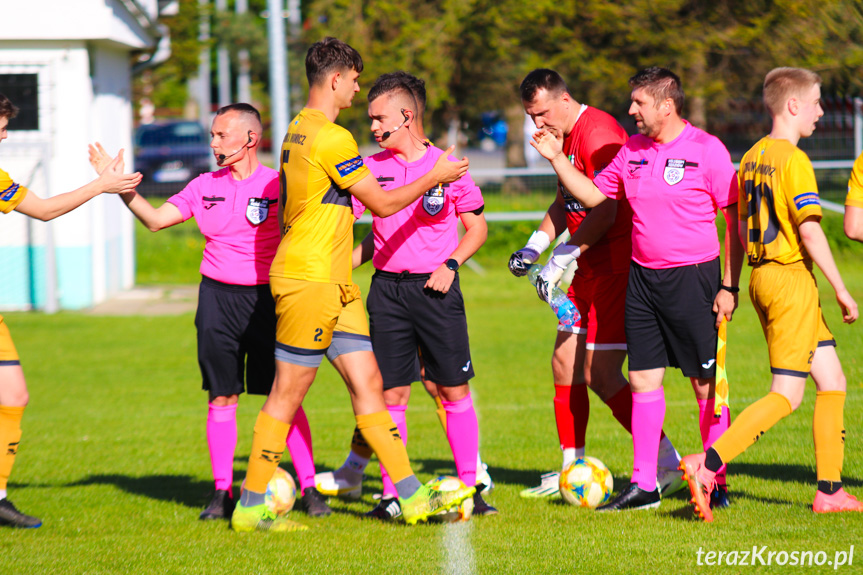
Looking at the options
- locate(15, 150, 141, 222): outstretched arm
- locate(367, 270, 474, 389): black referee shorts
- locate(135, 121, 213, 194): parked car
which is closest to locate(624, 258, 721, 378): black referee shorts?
locate(367, 270, 474, 389): black referee shorts

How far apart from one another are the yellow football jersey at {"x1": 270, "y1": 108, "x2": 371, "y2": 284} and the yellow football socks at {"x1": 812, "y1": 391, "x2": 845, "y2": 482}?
2.53m

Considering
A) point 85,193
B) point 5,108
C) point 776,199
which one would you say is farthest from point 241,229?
point 776,199

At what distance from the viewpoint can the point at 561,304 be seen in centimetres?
551

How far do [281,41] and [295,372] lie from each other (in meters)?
11.4

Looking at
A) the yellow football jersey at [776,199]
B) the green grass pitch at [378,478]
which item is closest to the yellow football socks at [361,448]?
the green grass pitch at [378,478]

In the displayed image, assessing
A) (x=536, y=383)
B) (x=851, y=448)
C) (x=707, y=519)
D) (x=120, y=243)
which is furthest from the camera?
(x=120, y=243)

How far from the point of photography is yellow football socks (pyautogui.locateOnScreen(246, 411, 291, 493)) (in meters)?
4.87

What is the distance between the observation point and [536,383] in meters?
9.16

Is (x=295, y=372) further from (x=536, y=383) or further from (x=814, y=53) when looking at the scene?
(x=814, y=53)

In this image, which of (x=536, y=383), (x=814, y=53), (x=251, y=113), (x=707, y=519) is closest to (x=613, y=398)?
(x=707, y=519)

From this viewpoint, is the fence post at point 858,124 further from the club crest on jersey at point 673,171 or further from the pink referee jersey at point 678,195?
the club crest on jersey at point 673,171

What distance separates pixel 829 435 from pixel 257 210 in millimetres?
3248

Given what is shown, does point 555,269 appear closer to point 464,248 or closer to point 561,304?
point 561,304

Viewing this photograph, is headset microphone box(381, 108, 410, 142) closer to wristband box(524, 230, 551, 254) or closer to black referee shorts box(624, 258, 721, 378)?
wristband box(524, 230, 551, 254)
